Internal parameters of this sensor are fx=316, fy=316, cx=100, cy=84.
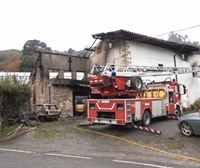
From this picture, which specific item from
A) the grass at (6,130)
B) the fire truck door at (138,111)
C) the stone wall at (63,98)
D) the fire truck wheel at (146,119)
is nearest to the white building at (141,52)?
the stone wall at (63,98)

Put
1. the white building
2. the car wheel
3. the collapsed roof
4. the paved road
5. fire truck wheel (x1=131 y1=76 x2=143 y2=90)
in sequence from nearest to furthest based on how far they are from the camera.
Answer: the paved road, the car wheel, fire truck wheel (x1=131 y1=76 x2=143 y2=90), the collapsed roof, the white building

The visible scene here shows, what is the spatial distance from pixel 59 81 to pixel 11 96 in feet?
19.5

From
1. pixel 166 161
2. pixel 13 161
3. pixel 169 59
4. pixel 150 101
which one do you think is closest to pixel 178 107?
pixel 150 101

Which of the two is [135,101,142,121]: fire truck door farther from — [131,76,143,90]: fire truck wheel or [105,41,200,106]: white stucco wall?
[105,41,200,106]: white stucco wall

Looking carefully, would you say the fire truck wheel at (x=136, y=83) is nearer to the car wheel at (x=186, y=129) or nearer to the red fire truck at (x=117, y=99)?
the red fire truck at (x=117, y=99)

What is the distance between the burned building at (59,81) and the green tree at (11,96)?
4659mm

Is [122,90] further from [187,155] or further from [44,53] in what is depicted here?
[44,53]

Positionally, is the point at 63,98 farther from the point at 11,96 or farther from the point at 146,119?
the point at 146,119

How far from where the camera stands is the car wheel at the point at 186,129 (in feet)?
44.4

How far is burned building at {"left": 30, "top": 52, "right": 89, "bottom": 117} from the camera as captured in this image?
24.7 metres

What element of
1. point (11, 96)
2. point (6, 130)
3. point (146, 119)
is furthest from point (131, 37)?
point (6, 130)

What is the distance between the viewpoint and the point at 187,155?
1055 centimetres

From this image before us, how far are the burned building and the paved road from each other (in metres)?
13.9

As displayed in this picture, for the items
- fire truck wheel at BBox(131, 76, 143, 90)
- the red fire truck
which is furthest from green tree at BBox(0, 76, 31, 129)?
fire truck wheel at BBox(131, 76, 143, 90)
